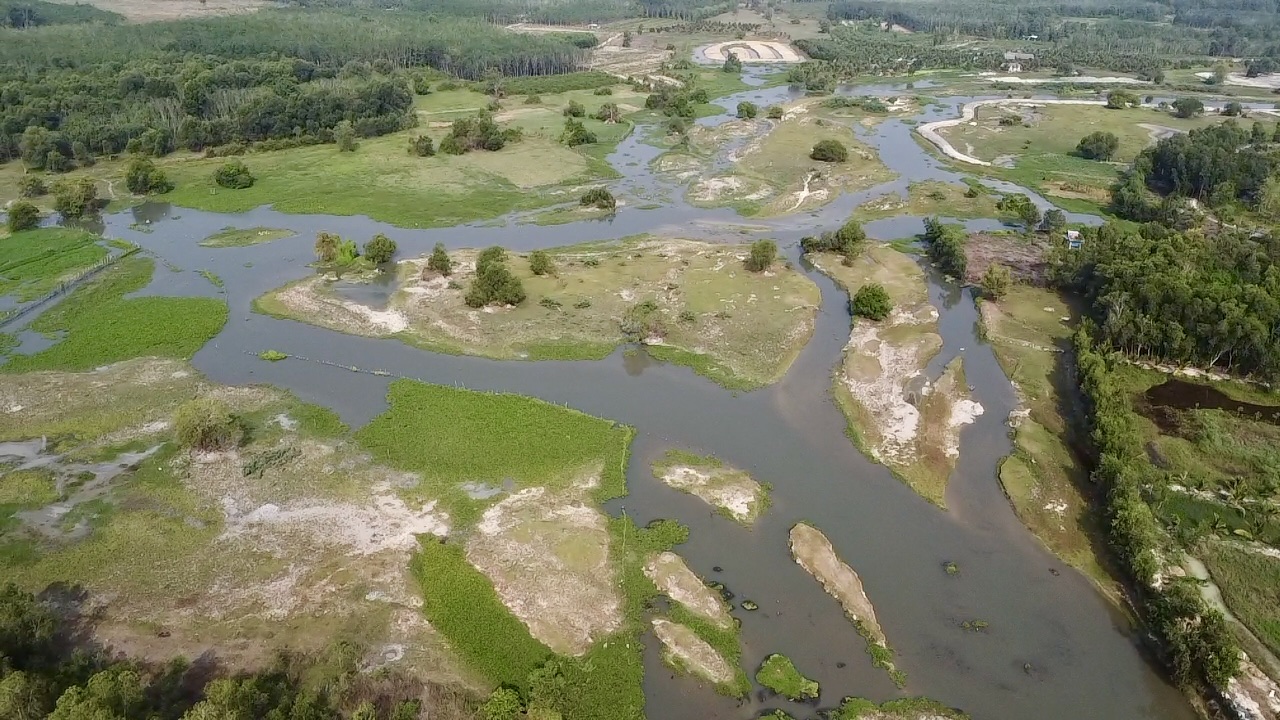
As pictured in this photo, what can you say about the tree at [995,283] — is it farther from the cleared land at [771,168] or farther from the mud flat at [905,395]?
the cleared land at [771,168]

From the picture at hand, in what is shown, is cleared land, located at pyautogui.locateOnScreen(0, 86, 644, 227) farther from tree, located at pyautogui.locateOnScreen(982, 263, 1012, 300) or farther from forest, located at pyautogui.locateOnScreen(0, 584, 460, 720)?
forest, located at pyautogui.locateOnScreen(0, 584, 460, 720)

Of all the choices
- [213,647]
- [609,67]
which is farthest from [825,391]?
[609,67]

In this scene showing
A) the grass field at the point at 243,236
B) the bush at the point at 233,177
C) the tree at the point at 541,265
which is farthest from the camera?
the bush at the point at 233,177

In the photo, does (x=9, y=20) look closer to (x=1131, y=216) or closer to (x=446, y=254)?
(x=446, y=254)

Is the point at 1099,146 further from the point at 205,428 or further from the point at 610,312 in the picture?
the point at 205,428

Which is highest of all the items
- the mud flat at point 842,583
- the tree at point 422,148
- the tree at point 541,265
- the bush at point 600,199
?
the tree at point 422,148

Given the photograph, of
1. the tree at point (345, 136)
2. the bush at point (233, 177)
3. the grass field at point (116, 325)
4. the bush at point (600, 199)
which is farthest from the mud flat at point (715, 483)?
the tree at point (345, 136)

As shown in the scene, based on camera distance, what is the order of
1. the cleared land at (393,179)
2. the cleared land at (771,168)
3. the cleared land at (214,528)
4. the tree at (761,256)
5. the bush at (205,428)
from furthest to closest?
1. the cleared land at (771,168)
2. the cleared land at (393,179)
3. the tree at (761,256)
4. the bush at (205,428)
5. the cleared land at (214,528)
